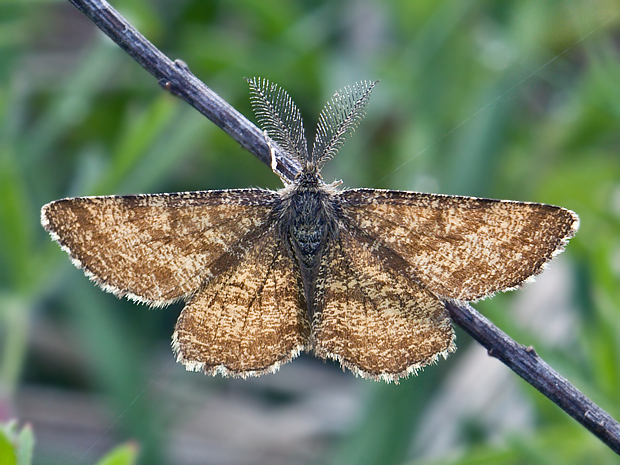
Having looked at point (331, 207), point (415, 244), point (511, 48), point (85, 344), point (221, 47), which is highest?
point (221, 47)

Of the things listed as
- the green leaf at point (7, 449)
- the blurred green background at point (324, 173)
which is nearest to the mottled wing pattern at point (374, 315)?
the green leaf at point (7, 449)

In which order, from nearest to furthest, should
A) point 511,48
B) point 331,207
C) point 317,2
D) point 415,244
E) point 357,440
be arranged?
point 415,244, point 331,207, point 357,440, point 511,48, point 317,2

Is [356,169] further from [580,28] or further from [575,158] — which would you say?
[580,28]

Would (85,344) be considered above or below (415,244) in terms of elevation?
above

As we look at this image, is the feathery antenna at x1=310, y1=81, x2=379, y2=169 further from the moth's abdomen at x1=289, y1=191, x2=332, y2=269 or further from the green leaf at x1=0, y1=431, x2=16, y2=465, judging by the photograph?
the green leaf at x1=0, y1=431, x2=16, y2=465

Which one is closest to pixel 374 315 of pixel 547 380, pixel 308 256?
pixel 308 256

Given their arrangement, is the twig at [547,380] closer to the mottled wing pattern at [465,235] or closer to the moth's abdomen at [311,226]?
the mottled wing pattern at [465,235]

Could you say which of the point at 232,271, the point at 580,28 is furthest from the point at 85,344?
the point at 580,28
